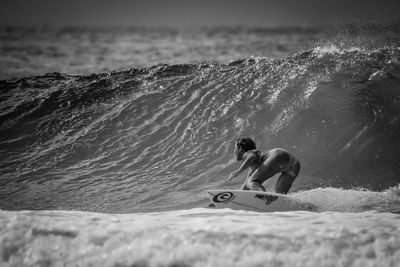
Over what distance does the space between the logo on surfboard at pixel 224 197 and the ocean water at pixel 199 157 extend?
0.29m

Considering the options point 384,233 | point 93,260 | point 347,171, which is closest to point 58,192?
point 347,171

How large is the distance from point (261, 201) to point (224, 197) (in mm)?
573

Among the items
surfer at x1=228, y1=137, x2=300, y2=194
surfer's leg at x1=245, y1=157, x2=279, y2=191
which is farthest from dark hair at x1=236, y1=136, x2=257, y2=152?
surfer's leg at x1=245, y1=157, x2=279, y2=191

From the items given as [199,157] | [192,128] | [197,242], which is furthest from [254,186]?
[192,128]

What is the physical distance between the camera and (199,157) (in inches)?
404

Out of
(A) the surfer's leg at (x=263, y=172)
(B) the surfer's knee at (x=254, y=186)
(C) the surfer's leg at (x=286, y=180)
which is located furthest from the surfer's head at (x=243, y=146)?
(C) the surfer's leg at (x=286, y=180)

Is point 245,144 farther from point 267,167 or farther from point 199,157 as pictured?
point 199,157

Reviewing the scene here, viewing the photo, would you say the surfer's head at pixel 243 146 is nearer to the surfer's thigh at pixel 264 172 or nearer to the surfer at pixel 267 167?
the surfer at pixel 267 167

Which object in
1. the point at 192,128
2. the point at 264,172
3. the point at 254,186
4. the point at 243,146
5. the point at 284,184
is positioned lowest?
the point at 284,184

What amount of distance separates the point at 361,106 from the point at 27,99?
41.9 ft

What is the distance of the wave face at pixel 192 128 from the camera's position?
360 inches

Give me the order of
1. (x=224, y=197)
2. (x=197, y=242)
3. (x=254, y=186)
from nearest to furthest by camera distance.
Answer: (x=197, y=242)
(x=224, y=197)
(x=254, y=186)

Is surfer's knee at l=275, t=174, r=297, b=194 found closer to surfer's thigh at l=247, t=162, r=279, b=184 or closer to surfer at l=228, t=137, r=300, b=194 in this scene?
surfer at l=228, t=137, r=300, b=194

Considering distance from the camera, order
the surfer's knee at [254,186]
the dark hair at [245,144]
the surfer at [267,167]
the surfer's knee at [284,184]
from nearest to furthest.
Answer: the surfer's knee at [254,186]
the surfer at [267,167]
the surfer's knee at [284,184]
the dark hair at [245,144]
